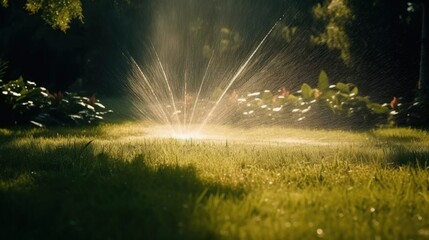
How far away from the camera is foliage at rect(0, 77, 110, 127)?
1166cm

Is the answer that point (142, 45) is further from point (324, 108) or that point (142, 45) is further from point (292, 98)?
point (324, 108)

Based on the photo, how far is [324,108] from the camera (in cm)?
1305

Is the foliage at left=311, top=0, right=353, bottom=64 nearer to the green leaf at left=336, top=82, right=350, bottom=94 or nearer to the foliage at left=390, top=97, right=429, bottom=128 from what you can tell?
the green leaf at left=336, top=82, right=350, bottom=94

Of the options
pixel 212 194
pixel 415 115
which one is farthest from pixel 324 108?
pixel 212 194

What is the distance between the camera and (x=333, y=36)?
604 inches

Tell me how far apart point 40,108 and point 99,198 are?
8.95m

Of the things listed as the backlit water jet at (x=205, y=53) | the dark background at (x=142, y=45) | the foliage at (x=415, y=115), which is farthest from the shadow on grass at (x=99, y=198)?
the backlit water jet at (x=205, y=53)

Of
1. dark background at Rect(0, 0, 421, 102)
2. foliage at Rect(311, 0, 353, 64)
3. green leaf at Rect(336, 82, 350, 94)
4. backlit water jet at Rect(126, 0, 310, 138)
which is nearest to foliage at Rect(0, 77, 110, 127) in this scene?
backlit water jet at Rect(126, 0, 310, 138)

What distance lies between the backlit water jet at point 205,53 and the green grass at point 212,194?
1151cm

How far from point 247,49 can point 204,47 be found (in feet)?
7.48

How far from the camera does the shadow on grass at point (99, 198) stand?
3244 millimetres

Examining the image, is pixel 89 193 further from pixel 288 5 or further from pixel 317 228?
pixel 288 5

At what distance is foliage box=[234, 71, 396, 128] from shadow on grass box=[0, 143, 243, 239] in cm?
765

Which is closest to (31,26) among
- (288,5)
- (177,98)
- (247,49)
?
(177,98)
